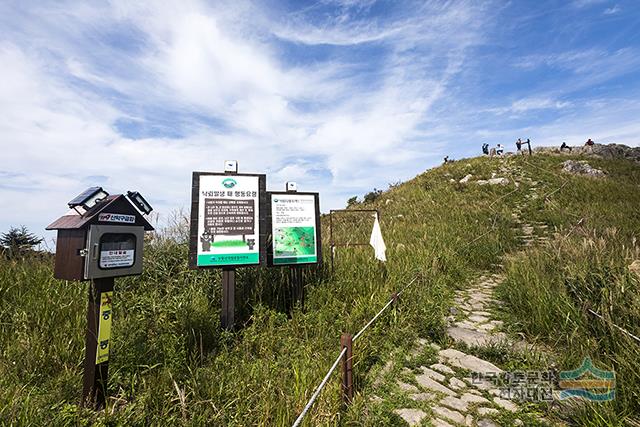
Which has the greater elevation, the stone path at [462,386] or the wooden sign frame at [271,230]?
the wooden sign frame at [271,230]

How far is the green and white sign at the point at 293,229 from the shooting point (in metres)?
5.12

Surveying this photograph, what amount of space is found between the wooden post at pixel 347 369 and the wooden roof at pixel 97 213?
7.69 feet

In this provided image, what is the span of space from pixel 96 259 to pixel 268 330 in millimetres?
2324

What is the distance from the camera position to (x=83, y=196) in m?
2.73

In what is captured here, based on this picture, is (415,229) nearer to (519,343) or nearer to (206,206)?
(519,343)

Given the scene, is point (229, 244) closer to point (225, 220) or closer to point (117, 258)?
point (225, 220)

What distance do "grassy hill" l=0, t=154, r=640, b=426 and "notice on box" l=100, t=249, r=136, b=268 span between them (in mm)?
975

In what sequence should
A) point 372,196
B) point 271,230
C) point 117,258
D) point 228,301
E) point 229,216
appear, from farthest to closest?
point 372,196, point 271,230, point 229,216, point 228,301, point 117,258

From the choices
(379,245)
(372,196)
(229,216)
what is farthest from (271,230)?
(372,196)

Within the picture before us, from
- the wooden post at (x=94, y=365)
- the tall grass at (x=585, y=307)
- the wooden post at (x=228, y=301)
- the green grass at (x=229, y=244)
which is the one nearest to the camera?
the wooden post at (x=94, y=365)

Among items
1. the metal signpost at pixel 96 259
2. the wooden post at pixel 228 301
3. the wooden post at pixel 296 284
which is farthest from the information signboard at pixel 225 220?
the metal signpost at pixel 96 259

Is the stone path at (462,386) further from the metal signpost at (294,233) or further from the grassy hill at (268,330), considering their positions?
the metal signpost at (294,233)

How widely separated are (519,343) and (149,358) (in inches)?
178

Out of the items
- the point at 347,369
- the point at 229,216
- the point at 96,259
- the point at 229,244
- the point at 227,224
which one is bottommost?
the point at 347,369
